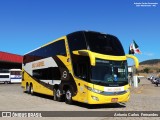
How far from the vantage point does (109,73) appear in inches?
598

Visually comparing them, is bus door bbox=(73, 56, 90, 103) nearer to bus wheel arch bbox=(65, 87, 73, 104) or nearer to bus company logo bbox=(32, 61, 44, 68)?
bus wheel arch bbox=(65, 87, 73, 104)

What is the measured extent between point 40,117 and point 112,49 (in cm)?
→ 576

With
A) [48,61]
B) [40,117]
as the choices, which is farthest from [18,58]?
[40,117]

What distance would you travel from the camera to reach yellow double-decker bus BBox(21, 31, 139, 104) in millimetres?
14773

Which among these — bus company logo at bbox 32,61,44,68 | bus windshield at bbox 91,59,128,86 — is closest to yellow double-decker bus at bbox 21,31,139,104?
bus windshield at bbox 91,59,128,86

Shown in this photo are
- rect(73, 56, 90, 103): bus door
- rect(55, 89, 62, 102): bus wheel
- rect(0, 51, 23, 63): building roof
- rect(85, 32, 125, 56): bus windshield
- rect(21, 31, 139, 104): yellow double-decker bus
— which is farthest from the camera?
rect(0, 51, 23, 63): building roof

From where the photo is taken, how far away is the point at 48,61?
67.6 feet

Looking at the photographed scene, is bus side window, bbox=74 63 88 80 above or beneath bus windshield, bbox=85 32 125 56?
beneath

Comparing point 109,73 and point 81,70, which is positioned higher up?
point 81,70

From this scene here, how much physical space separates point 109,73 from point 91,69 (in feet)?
3.38

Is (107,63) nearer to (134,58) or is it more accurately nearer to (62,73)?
(134,58)

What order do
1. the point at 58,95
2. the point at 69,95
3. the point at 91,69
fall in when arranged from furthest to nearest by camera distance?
the point at 58,95
the point at 69,95
the point at 91,69

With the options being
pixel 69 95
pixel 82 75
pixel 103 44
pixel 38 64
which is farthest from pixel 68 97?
pixel 38 64

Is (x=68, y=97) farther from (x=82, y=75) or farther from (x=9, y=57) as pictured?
(x=9, y=57)
